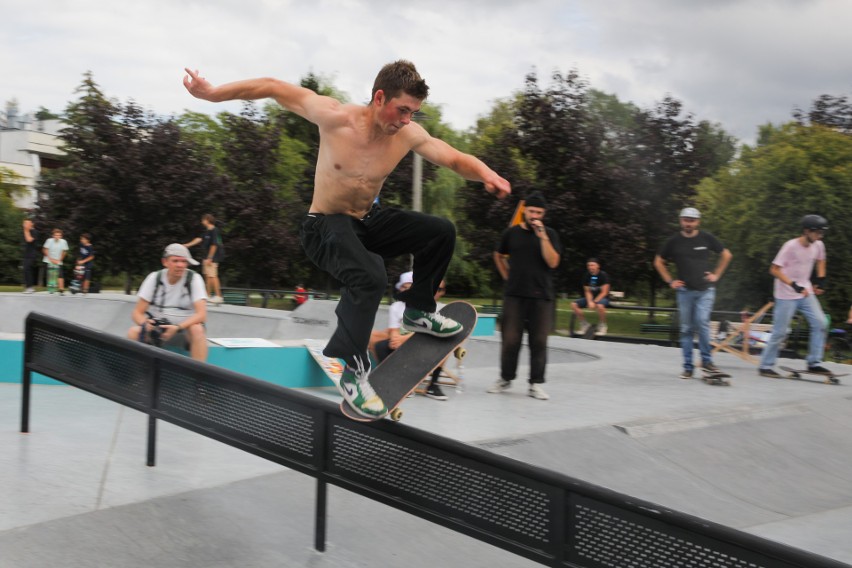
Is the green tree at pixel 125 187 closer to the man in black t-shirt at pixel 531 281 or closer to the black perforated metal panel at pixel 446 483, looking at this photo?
the man in black t-shirt at pixel 531 281

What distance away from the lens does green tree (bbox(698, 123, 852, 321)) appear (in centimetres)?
2016

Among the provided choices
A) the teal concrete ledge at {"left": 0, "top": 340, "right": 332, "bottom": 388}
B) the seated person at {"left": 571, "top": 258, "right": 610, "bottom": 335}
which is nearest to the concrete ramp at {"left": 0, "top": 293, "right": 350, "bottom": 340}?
the seated person at {"left": 571, "top": 258, "right": 610, "bottom": 335}

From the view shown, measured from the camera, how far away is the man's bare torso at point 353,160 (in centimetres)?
338

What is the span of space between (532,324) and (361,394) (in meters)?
4.14

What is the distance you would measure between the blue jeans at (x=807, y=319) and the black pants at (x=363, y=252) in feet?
20.5

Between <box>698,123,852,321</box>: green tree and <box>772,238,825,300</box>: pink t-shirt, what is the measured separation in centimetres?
1283

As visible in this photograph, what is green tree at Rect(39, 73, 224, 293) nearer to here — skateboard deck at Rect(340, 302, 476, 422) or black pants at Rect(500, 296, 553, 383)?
black pants at Rect(500, 296, 553, 383)

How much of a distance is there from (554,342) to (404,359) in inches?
364

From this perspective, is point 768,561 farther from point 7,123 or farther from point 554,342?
point 7,123

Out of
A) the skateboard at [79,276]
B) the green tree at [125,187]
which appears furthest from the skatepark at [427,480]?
the green tree at [125,187]

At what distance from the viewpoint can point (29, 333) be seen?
5555mm

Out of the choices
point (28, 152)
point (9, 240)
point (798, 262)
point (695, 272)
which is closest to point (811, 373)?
point (798, 262)

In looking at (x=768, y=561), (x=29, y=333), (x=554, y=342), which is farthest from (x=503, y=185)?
(x=554, y=342)

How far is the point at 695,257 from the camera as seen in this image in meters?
8.62
